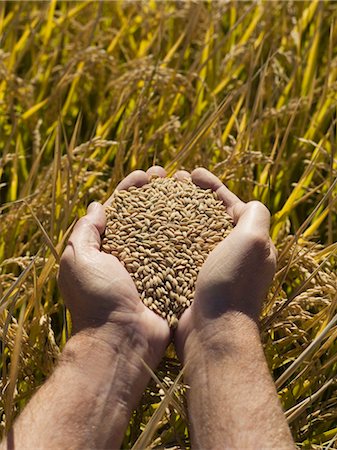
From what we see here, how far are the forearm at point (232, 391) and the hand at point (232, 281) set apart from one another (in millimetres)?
23

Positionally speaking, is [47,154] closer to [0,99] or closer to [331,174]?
[0,99]

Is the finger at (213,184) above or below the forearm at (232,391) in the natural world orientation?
above

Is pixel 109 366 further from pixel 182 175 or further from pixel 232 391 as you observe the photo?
pixel 182 175

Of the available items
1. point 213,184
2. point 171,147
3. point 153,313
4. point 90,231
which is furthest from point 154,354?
point 171,147

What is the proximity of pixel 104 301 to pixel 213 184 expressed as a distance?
0.56 meters

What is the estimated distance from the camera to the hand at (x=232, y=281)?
74.0 inches

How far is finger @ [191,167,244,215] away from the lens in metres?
2.24

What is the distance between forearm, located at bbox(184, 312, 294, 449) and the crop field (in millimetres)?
75

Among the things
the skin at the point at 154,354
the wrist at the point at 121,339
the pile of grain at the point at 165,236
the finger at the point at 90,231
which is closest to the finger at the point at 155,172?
the pile of grain at the point at 165,236

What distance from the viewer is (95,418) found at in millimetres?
1729

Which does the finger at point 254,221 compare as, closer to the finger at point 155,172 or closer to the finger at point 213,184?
the finger at point 213,184

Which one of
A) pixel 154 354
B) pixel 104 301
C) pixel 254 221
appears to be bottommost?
pixel 154 354

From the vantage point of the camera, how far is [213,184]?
2.28m

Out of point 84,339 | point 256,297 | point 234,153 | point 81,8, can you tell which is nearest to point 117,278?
point 84,339
